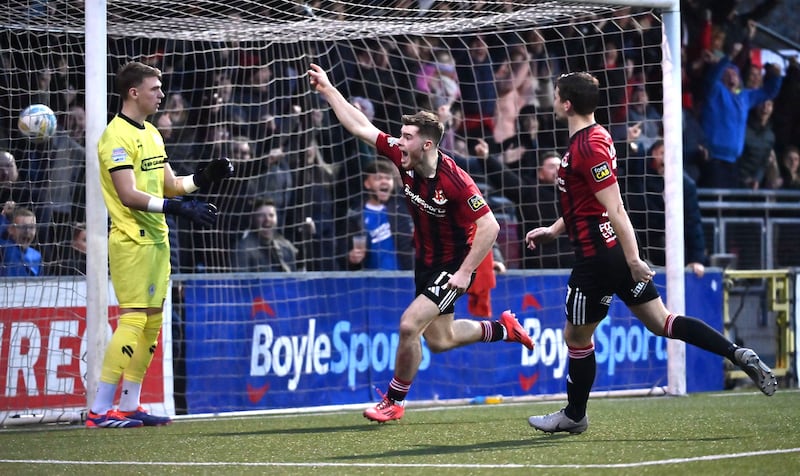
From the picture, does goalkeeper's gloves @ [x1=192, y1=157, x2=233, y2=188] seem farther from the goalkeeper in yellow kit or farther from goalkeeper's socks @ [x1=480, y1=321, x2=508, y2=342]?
goalkeeper's socks @ [x1=480, y1=321, x2=508, y2=342]

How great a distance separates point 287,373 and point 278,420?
4.10 feet

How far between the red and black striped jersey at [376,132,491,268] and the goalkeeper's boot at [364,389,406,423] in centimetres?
90

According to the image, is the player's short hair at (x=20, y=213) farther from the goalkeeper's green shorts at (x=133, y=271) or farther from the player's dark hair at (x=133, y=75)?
the player's dark hair at (x=133, y=75)

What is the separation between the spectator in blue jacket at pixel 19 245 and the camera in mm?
9070

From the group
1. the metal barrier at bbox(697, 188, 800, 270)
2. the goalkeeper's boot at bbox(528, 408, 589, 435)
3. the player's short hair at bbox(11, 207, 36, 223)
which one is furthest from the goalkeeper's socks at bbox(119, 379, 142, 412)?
the metal barrier at bbox(697, 188, 800, 270)

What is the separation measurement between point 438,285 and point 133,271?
1.91 meters

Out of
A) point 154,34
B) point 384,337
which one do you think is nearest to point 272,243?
point 384,337

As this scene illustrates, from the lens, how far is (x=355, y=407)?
10.0 m

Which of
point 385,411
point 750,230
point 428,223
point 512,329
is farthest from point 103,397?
point 750,230

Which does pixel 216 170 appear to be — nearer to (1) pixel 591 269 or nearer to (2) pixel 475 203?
(2) pixel 475 203

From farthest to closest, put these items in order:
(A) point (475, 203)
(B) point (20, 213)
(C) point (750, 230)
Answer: (C) point (750, 230) → (B) point (20, 213) → (A) point (475, 203)

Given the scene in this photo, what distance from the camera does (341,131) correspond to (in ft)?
41.2

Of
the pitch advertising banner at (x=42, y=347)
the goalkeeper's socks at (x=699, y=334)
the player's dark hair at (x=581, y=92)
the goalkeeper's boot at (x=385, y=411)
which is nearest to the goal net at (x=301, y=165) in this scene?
the pitch advertising banner at (x=42, y=347)

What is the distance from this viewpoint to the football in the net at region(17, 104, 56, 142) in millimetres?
9000
